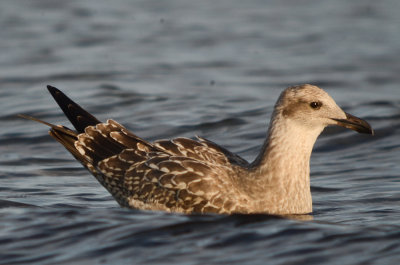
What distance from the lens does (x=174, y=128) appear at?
39.9 feet

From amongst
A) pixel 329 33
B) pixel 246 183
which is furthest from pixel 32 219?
pixel 329 33

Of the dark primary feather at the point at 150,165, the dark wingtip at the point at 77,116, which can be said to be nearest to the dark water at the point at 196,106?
the dark primary feather at the point at 150,165

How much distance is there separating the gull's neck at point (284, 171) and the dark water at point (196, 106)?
0.97ft

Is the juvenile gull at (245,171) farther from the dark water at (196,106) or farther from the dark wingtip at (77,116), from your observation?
the dark wingtip at (77,116)

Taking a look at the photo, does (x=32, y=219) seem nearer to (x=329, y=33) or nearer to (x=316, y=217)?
(x=316, y=217)

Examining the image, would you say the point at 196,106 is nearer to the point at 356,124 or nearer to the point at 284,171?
the point at 284,171

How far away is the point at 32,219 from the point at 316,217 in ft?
8.55

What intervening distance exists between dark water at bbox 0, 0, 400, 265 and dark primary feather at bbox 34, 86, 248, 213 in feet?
0.68

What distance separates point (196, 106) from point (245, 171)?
5.28 m

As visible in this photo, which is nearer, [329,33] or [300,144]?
[300,144]

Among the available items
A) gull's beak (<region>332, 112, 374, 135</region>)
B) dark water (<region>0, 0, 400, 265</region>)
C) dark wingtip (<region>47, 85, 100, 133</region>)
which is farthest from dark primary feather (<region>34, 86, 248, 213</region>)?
gull's beak (<region>332, 112, 374, 135</region>)

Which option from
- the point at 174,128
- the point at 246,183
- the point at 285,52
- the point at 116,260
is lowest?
the point at 116,260

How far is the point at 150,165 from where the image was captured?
27.0 ft

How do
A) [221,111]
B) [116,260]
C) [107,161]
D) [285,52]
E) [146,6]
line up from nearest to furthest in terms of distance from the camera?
[116,260], [107,161], [221,111], [285,52], [146,6]
